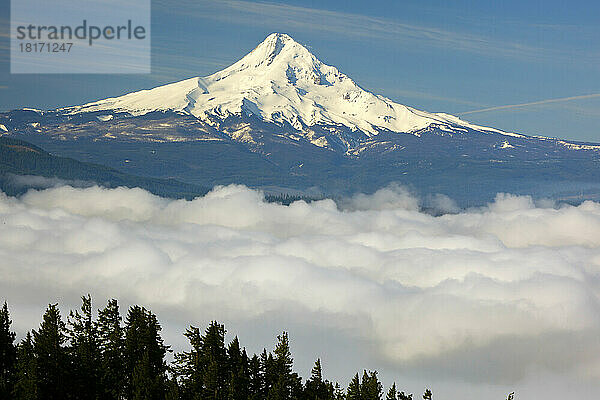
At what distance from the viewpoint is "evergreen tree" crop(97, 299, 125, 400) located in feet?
241

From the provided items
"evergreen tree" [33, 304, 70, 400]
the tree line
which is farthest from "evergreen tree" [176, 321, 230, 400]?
"evergreen tree" [33, 304, 70, 400]

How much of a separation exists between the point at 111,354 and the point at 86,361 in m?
4.67

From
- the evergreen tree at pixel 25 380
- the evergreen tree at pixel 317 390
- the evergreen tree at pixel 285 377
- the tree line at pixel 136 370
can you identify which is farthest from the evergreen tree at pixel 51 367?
the evergreen tree at pixel 317 390

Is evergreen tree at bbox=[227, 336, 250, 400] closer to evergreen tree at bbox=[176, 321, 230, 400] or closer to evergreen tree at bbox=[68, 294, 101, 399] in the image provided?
evergreen tree at bbox=[176, 321, 230, 400]

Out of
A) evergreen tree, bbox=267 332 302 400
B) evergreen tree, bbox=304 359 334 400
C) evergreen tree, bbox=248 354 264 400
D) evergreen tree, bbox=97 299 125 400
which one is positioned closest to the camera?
evergreen tree, bbox=97 299 125 400

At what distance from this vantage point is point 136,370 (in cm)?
7212

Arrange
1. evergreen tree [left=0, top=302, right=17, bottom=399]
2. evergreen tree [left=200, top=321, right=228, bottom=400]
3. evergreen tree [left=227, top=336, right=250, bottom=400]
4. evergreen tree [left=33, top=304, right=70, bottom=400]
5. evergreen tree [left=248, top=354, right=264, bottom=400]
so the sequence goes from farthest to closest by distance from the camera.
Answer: evergreen tree [left=248, top=354, right=264, bottom=400] < evergreen tree [left=0, top=302, right=17, bottom=399] < evergreen tree [left=227, top=336, right=250, bottom=400] < evergreen tree [left=33, top=304, right=70, bottom=400] < evergreen tree [left=200, top=321, right=228, bottom=400]

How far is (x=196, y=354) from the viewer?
7675 cm

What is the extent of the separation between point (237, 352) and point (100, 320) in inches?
558

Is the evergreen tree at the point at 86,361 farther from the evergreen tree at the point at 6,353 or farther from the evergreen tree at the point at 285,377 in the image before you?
the evergreen tree at the point at 285,377

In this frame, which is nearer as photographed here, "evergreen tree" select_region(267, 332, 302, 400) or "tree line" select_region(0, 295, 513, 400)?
"tree line" select_region(0, 295, 513, 400)

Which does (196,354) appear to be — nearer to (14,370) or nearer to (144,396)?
(144,396)

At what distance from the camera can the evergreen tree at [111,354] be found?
241 ft

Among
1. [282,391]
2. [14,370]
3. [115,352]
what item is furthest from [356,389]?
[14,370]
